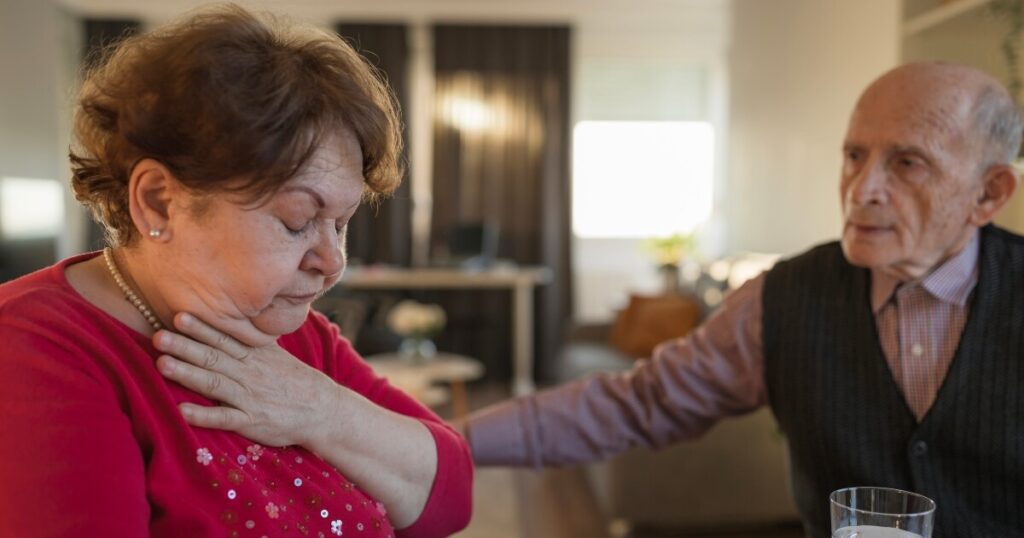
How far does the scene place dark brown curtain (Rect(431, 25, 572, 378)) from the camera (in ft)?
22.4

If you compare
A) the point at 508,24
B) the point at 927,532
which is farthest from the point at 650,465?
the point at 508,24

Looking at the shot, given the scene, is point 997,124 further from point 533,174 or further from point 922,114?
point 533,174

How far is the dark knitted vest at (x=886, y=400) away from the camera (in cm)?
123

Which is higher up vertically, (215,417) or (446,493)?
(215,417)

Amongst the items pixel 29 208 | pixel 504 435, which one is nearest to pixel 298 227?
pixel 504 435

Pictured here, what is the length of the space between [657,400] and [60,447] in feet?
3.33

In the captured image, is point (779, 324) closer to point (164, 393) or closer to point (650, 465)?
point (164, 393)

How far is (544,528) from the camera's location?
3359 mm

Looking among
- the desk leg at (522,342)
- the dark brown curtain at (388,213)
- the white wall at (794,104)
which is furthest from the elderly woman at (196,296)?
the dark brown curtain at (388,213)

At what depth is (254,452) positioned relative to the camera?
0.89 meters

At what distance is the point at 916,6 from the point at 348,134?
7.19 ft

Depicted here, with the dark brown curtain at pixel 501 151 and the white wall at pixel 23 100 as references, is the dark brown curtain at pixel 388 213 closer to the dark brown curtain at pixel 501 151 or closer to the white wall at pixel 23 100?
the dark brown curtain at pixel 501 151

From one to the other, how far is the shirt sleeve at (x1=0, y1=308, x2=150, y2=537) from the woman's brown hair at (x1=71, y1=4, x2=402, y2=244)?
0.53ft

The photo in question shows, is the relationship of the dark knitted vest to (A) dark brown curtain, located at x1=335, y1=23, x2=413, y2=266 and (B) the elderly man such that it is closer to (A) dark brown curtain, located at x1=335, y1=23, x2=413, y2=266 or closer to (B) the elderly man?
(B) the elderly man
